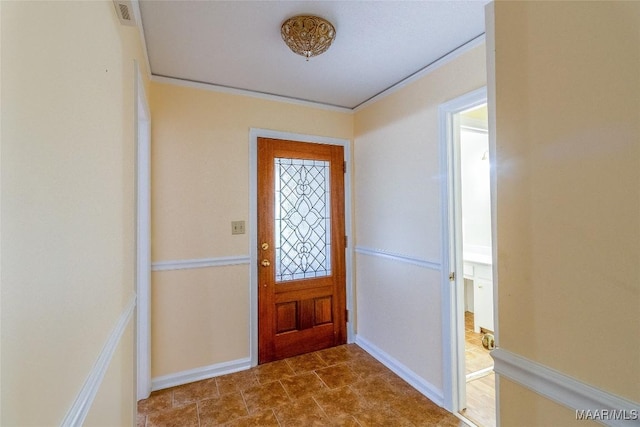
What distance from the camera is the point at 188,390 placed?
7.32ft

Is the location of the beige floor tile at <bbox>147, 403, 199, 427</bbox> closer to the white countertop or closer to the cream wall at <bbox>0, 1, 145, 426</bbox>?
the cream wall at <bbox>0, 1, 145, 426</bbox>

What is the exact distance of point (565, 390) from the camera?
70 cm

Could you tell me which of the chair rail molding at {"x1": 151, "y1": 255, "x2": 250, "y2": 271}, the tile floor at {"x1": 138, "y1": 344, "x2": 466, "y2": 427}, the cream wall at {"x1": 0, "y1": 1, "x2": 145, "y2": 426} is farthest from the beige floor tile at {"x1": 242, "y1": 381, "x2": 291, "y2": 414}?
the cream wall at {"x1": 0, "y1": 1, "x2": 145, "y2": 426}

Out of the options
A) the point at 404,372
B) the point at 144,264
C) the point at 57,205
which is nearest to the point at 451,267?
the point at 404,372

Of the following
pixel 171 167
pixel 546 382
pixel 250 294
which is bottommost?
pixel 250 294

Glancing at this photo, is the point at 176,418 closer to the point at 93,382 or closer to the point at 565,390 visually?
the point at 93,382

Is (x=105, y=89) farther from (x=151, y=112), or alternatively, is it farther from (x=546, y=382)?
(x=546, y=382)

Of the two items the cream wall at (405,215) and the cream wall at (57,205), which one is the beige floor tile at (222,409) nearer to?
the cream wall at (57,205)

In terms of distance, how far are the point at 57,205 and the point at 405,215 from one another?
7.20ft

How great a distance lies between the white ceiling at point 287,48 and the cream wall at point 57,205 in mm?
703

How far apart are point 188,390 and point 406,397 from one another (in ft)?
5.49

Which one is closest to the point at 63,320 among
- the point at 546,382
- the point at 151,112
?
the point at 546,382

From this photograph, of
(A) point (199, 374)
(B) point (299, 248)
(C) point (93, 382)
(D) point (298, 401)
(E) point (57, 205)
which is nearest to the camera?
(E) point (57, 205)

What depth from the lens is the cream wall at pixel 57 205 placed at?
49 cm
